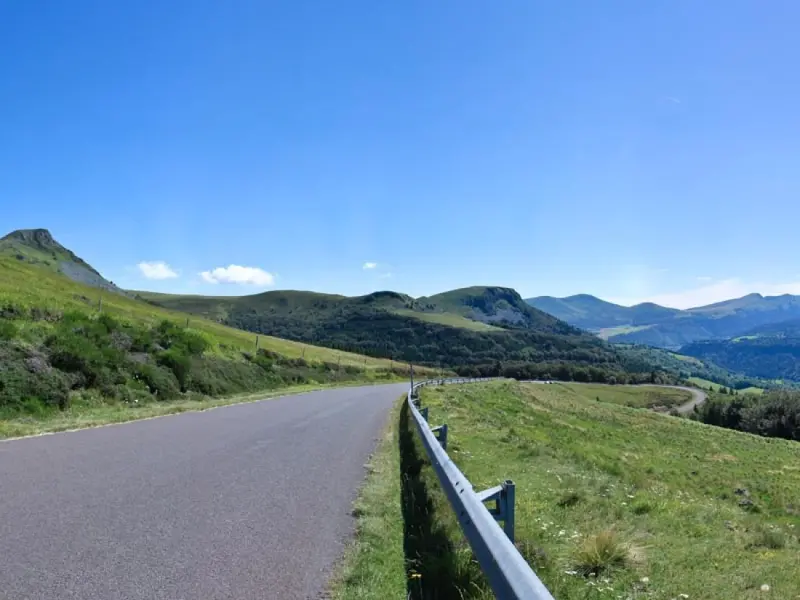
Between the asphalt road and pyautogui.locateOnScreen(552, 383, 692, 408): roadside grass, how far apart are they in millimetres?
115760

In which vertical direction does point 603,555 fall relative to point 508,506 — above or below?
below

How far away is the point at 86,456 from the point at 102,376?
1177 cm

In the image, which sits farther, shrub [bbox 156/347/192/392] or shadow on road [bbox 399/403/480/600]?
shrub [bbox 156/347/192/392]

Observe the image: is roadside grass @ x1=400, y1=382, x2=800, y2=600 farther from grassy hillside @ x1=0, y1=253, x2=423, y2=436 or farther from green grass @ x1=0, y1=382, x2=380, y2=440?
grassy hillside @ x1=0, y1=253, x2=423, y2=436

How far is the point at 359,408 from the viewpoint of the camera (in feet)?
82.8

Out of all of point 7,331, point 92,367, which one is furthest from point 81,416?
point 7,331

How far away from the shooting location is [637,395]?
13550 centimetres

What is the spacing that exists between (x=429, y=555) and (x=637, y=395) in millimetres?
142436

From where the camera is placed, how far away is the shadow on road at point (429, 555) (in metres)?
4.88

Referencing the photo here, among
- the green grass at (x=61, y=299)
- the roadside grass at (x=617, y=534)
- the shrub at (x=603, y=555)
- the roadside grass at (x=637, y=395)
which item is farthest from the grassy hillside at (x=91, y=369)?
the roadside grass at (x=637, y=395)

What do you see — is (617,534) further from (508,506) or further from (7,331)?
(7,331)

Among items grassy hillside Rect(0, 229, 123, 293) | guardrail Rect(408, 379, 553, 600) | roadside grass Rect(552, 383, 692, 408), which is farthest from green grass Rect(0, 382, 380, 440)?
grassy hillside Rect(0, 229, 123, 293)

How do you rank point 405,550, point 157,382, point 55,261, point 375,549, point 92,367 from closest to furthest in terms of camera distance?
point 375,549 → point 405,550 → point 92,367 → point 157,382 → point 55,261

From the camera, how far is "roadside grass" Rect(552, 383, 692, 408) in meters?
124
